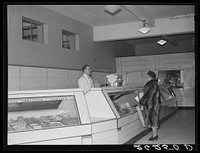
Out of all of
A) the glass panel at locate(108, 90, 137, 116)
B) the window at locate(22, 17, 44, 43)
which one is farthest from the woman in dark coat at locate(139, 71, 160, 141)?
the window at locate(22, 17, 44, 43)

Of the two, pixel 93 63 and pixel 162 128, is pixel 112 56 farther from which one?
pixel 162 128

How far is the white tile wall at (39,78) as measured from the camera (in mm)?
4654

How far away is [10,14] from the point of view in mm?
4562

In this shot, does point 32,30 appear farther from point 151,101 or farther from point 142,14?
point 151,101

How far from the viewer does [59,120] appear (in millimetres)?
3266

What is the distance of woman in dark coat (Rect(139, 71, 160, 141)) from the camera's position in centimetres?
457

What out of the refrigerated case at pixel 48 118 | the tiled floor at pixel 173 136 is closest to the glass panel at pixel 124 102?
the tiled floor at pixel 173 136

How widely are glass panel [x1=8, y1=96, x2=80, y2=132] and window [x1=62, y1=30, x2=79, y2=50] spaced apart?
11.0ft

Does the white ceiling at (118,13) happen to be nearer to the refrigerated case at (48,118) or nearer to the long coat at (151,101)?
the long coat at (151,101)

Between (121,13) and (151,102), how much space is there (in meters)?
2.70

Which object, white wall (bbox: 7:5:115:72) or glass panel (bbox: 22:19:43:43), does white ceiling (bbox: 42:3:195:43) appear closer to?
white wall (bbox: 7:5:115:72)

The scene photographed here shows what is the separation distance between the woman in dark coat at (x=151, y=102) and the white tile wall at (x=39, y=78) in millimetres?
2259

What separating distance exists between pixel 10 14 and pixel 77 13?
1.94 m
